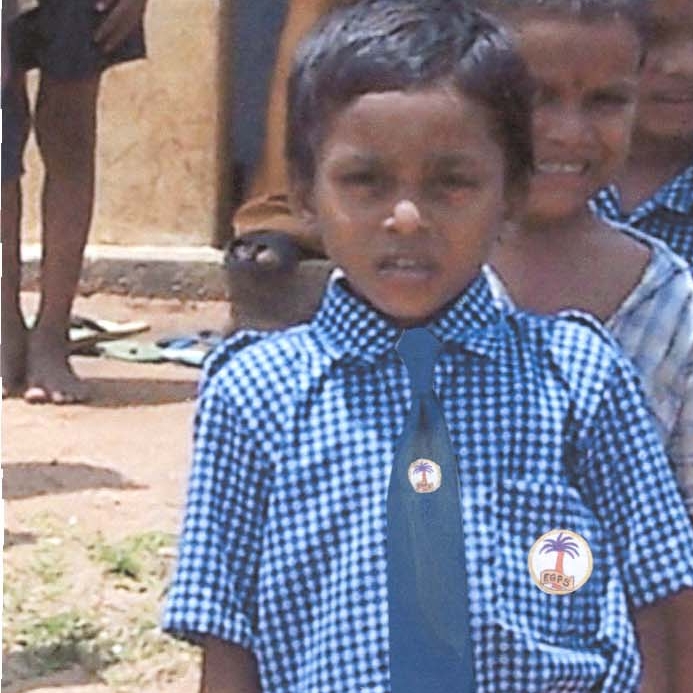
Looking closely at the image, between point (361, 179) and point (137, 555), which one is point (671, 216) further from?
point (137, 555)

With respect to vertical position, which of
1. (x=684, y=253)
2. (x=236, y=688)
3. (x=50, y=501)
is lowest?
(x=50, y=501)

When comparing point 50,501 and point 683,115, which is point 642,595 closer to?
point 683,115

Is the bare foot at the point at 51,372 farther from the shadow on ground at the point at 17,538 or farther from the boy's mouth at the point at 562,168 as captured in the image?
the boy's mouth at the point at 562,168

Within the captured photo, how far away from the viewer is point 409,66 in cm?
183

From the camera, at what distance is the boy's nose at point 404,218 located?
1807mm

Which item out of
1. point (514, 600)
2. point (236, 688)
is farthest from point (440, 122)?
point (236, 688)

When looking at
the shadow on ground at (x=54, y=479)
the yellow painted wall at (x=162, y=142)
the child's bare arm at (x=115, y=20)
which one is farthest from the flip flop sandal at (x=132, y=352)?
the shadow on ground at (x=54, y=479)

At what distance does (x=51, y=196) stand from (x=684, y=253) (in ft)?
8.96

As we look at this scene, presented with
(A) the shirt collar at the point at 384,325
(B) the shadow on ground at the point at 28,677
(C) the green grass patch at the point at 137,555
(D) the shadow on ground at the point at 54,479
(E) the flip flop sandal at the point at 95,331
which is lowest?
(B) the shadow on ground at the point at 28,677

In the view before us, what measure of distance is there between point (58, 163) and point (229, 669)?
3.22m

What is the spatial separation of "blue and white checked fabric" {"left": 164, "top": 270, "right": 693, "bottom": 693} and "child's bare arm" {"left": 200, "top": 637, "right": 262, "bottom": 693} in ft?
0.05

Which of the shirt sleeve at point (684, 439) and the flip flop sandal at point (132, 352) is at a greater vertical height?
the shirt sleeve at point (684, 439)

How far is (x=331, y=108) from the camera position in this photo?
1874 mm

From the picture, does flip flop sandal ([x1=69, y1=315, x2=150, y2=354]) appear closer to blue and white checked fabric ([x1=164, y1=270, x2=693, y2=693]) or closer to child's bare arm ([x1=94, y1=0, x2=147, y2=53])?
child's bare arm ([x1=94, y1=0, x2=147, y2=53])
